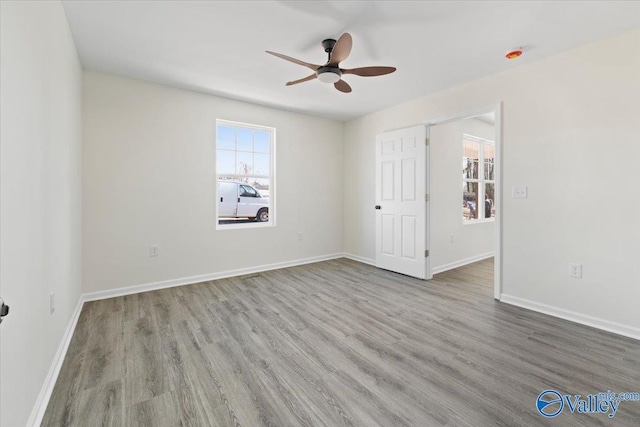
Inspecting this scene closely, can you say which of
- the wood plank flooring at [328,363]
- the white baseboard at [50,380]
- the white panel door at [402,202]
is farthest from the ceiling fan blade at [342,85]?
the white baseboard at [50,380]

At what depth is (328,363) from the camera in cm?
199

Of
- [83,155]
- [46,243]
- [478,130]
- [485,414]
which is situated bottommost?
[485,414]

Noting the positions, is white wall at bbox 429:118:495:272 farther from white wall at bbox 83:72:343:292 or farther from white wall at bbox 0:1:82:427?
white wall at bbox 0:1:82:427

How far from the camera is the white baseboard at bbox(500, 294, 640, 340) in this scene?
93.7 inches

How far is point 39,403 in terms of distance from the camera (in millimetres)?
1496

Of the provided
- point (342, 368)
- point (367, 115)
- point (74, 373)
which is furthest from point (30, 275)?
point (367, 115)

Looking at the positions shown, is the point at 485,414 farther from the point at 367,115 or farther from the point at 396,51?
the point at 367,115

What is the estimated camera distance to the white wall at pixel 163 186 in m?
3.23

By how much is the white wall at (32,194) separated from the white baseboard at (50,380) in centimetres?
5

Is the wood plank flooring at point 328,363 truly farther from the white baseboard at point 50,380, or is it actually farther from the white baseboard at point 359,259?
the white baseboard at point 359,259

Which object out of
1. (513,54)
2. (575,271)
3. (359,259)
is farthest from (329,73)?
(359,259)

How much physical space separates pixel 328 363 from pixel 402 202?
9.25 feet

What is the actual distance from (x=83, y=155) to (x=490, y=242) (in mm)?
6485

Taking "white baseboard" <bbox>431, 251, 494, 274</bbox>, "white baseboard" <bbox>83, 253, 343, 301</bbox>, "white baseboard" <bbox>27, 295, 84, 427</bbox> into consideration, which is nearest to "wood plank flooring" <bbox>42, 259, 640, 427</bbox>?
"white baseboard" <bbox>27, 295, 84, 427</bbox>
